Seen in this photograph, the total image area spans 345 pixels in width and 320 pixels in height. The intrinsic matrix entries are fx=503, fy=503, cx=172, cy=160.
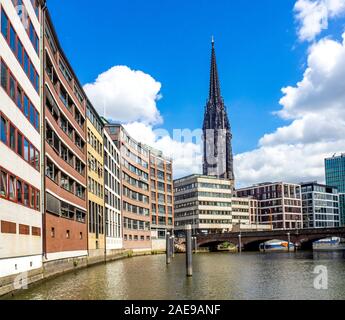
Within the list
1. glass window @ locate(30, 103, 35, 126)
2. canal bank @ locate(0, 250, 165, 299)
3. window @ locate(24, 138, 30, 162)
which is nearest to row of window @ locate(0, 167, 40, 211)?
window @ locate(24, 138, 30, 162)

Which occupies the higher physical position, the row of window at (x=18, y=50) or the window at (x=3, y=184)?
the row of window at (x=18, y=50)

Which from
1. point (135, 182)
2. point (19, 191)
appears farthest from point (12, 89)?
point (135, 182)

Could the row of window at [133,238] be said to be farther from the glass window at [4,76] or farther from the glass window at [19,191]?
the glass window at [4,76]

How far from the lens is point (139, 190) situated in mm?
120625

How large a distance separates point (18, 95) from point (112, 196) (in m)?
60.0

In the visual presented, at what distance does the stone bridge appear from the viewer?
120 m

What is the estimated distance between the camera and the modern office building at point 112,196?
290 ft

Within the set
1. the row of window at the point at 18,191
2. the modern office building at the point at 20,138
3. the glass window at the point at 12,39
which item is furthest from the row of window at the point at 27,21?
the row of window at the point at 18,191

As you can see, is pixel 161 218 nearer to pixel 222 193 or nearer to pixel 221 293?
pixel 222 193

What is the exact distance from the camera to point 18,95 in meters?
36.2

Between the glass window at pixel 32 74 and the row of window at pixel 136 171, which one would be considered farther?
the row of window at pixel 136 171

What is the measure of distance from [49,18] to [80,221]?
27274 mm

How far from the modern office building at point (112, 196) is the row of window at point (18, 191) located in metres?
45.0

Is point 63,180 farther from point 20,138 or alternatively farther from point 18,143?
point 18,143
